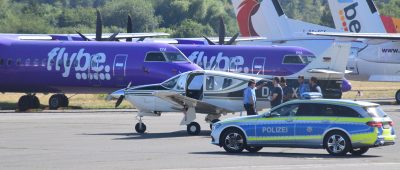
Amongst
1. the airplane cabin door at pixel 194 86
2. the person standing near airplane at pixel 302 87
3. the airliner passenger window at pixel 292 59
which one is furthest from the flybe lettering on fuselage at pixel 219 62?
the airplane cabin door at pixel 194 86

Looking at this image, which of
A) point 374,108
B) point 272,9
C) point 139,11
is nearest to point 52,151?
point 374,108

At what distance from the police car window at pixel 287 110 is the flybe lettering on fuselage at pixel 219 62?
1773cm

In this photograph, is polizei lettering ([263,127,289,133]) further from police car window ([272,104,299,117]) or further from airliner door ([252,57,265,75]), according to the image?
airliner door ([252,57,265,75])

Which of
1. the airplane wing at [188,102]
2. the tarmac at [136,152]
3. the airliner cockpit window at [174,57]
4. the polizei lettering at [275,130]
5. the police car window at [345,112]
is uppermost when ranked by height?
the airliner cockpit window at [174,57]

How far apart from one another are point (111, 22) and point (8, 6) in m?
10.1

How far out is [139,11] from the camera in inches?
3561

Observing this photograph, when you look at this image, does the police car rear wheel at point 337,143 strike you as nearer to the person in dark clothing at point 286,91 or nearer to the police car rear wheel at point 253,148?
the police car rear wheel at point 253,148

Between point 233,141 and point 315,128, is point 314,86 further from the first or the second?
point 315,128

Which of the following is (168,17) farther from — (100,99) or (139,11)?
(100,99)

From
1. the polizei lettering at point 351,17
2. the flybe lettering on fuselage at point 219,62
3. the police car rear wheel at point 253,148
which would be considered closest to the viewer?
the police car rear wheel at point 253,148

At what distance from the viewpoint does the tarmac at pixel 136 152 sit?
19.0 meters

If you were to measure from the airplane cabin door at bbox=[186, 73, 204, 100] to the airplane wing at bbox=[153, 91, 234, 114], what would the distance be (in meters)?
0.30

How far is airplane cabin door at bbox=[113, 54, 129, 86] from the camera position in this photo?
124 feet

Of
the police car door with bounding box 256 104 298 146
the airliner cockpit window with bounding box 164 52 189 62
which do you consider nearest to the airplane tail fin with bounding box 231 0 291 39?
the airliner cockpit window with bounding box 164 52 189 62
